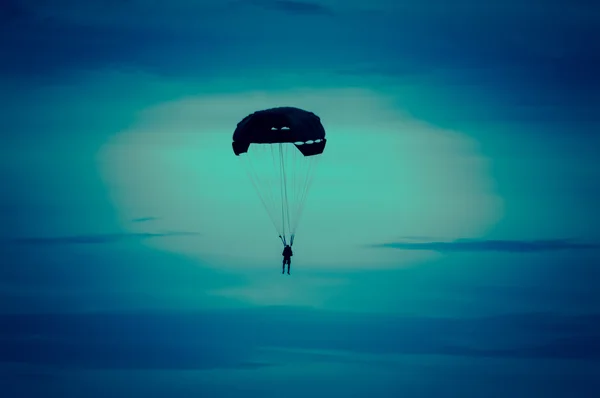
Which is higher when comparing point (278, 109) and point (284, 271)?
point (278, 109)

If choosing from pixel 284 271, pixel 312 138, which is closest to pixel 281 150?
pixel 312 138

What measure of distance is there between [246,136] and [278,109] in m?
2.28

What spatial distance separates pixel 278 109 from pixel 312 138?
245 centimetres

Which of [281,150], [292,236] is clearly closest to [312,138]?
[281,150]

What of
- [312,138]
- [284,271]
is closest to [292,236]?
[284,271]

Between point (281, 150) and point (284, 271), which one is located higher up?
point (281, 150)

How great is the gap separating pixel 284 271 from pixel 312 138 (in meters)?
7.55

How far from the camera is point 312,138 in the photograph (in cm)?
5078

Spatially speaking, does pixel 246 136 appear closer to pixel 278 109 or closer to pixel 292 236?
pixel 278 109

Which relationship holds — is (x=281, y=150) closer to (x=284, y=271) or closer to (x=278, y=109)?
(x=278, y=109)

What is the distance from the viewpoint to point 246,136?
50938mm

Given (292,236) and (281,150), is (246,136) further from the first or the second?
(292,236)

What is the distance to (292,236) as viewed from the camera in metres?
51.8

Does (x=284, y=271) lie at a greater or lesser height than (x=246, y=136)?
lesser
